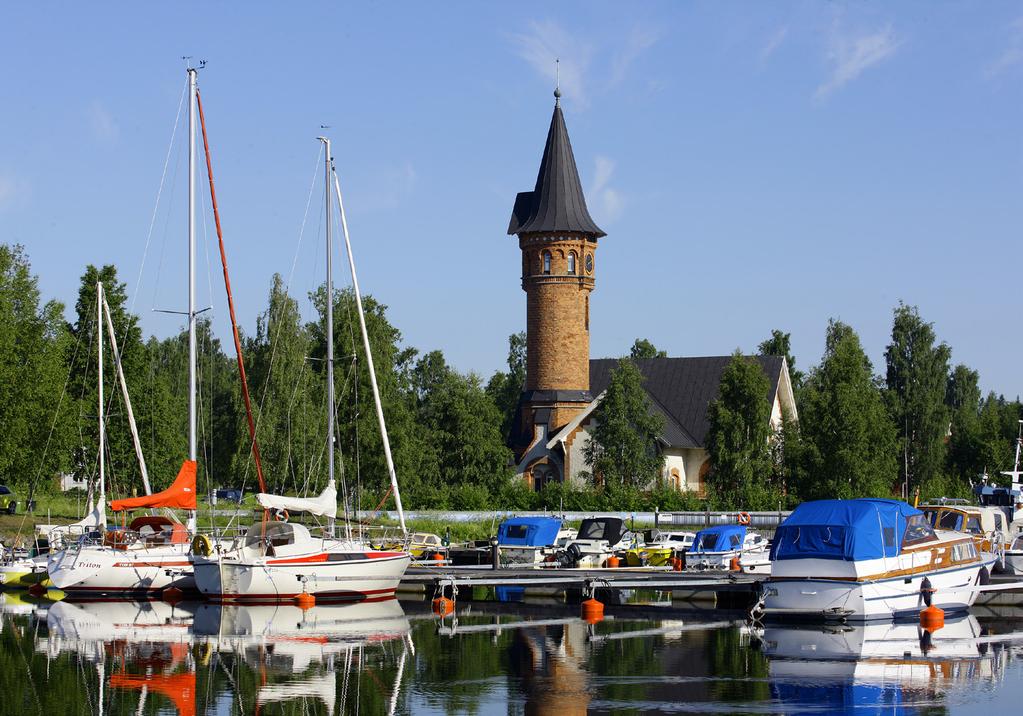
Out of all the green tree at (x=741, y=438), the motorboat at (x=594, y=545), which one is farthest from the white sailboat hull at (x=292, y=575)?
the green tree at (x=741, y=438)

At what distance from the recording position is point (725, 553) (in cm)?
4722

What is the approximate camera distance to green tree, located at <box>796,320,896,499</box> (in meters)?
77.2

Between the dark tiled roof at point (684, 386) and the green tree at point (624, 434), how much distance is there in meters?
4.97

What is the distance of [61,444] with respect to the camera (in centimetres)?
6219

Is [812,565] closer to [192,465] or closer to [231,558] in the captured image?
[231,558]

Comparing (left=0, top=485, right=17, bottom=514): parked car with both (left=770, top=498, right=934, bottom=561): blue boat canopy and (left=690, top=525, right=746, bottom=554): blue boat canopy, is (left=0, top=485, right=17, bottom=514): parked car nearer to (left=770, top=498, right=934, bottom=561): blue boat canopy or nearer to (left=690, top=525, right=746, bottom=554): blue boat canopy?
(left=690, top=525, right=746, bottom=554): blue boat canopy

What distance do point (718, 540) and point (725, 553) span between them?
1.99ft

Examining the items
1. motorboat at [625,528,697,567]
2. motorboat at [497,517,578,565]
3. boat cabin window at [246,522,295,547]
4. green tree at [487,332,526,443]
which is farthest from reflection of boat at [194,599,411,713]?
green tree at [487,332,526,443]

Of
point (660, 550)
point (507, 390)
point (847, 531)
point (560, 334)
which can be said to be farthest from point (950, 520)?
point (507, 390)

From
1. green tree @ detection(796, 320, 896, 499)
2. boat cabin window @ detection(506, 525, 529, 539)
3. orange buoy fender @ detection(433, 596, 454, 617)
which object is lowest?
orange buoy fender @ detection(433, 596, 454, 617)

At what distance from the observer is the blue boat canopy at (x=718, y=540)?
156 feet

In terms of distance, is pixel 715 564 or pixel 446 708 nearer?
pixel 446 708

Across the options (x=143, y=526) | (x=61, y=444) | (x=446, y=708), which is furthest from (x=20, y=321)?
(x=446, y=708)

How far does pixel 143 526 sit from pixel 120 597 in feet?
8.82
